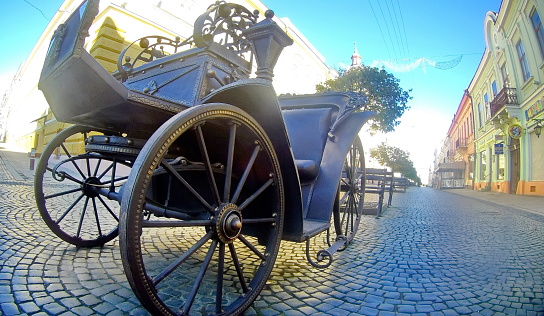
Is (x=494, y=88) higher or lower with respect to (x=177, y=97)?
higher

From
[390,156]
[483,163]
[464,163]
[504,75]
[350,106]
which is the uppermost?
Answer: [504,75]

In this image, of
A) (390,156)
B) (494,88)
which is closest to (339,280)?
(494,88)

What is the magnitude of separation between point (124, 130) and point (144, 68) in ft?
1.99

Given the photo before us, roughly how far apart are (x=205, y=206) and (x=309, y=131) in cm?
172

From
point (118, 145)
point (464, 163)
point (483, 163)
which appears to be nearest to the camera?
point (118, 145)

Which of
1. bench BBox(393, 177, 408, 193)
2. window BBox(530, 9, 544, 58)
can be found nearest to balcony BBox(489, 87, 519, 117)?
window BBox(530, 9, 544, 58)

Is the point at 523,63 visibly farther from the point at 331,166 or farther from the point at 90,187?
the point at 90,187

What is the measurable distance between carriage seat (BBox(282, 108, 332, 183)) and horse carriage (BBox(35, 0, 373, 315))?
0.50 ft

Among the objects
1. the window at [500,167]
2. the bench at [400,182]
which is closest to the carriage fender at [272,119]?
the bench at [400,182]

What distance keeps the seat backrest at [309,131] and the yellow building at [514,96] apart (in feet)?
38.5

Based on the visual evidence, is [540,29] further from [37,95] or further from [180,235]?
[37,95]

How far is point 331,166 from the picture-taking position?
264cm

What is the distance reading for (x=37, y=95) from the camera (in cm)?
2275

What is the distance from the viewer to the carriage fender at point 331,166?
247cm
